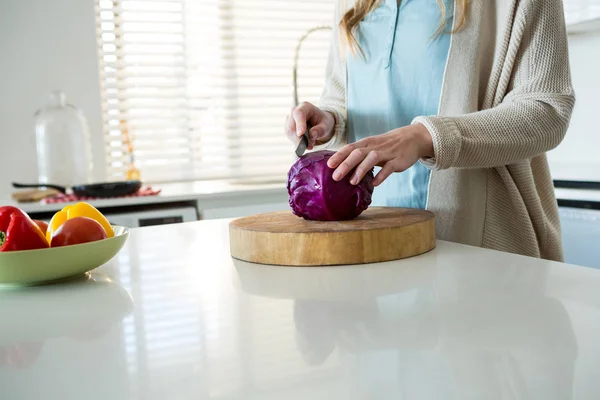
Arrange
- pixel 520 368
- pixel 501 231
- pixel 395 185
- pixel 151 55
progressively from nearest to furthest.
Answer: pixel 520 368 → pixel 501 231 → pixel 395 185 → pixel 151 55

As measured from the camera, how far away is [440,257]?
0.95 m

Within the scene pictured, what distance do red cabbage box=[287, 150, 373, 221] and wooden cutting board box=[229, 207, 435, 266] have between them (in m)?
0.02

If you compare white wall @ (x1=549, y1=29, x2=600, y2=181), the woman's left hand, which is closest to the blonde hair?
the woman's left hand

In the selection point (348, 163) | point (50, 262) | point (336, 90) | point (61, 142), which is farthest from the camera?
point (61, 142)

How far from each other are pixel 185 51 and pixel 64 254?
2.31m

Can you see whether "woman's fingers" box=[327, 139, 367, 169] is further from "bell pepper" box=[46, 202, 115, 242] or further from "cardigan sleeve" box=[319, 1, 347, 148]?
"cardigan sleeve" box=[319, 1, 347, 148]

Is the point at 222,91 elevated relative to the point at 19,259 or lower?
elevated

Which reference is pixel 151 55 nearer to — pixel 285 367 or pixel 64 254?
pixel 64 254

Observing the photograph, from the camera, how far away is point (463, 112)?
1.17 meters

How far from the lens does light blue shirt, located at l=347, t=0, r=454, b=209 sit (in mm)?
1261

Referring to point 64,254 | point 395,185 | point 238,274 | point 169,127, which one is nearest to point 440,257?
point 238,274

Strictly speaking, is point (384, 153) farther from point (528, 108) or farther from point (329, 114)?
point (329, 114)

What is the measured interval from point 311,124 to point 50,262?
0.66 meters

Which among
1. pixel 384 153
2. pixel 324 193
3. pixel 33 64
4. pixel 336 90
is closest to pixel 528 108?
pixel 384 153
